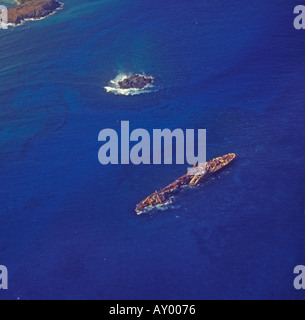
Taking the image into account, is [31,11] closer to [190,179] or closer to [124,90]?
[124,90]

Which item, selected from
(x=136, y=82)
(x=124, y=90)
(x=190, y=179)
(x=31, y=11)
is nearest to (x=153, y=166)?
(x=190, y=179)

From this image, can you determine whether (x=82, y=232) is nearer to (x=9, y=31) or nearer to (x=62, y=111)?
(x=62, y=111)

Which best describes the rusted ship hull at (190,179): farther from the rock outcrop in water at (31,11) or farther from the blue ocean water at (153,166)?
the rock outcrop in water at (31,11)

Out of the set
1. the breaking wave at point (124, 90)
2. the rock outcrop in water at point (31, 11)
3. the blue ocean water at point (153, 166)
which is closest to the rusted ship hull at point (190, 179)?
the blue ocean water at point (153, 166)

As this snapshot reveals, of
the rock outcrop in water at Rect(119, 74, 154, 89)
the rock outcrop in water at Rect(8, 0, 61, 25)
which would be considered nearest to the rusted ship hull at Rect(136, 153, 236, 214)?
the rock outcrop in water at Rect(119, 74, 154, 89)

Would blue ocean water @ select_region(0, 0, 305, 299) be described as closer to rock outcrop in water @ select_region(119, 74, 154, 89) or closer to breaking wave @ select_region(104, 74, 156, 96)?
breaking wave @ select_region(104, 74, 156, 96)
